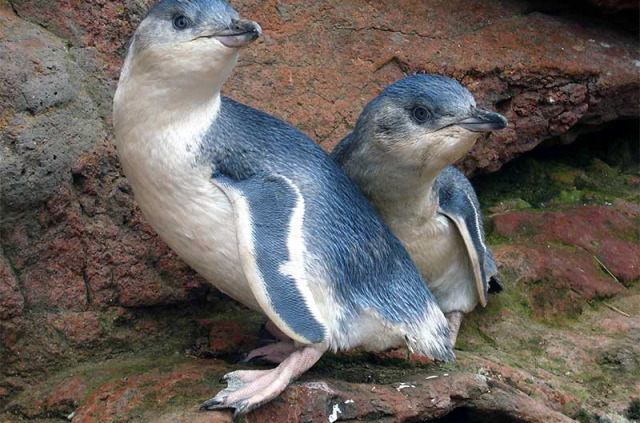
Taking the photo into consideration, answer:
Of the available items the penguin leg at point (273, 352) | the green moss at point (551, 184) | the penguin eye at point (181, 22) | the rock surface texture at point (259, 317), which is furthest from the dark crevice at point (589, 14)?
the penguin eye at point (181, 22)

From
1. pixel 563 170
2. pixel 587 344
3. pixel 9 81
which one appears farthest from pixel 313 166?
pixel 563 170

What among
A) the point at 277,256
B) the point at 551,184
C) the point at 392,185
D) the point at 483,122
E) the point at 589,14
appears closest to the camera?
the point at 277,256

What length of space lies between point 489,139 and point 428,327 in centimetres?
158

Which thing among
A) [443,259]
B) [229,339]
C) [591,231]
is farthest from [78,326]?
[591,231]

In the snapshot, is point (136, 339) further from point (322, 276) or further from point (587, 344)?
point (587, 344)

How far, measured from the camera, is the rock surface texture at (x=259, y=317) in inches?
115

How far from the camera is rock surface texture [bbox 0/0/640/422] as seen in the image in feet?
9.61

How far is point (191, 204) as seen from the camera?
2.65 metres

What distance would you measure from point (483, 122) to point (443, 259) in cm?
72

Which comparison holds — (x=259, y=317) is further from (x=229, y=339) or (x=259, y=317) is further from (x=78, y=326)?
(x=78, y=326)

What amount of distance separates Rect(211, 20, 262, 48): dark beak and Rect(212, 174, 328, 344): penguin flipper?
0.37 m

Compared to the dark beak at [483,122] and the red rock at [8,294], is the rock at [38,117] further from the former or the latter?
the dark beak at [483,122]

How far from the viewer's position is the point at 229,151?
2717 mm

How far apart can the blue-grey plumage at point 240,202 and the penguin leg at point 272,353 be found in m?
0.28
